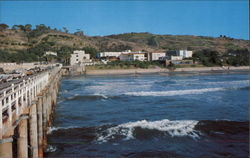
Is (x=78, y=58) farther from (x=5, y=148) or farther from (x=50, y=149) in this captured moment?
(x=5, y=148)

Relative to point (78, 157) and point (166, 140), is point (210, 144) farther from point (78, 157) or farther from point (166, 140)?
point (78, 157)

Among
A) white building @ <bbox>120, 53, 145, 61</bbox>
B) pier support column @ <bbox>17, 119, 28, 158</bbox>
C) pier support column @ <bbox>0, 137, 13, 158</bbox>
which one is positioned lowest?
pier support column @ <bbox>17, 119, 28, 158</bbox>

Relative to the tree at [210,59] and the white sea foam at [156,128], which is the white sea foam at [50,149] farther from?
the tree at [210,59]

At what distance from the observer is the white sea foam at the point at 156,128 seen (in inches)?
565

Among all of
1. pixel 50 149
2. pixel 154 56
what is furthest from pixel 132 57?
pixel 50 149

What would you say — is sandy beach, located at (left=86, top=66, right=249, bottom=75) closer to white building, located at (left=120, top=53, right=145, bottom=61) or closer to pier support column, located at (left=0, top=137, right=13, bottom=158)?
white building, located at (left=120, top=53, right=145, bottom=61)

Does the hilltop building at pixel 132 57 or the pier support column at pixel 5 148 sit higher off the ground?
the hilltop building at pixel 132 57

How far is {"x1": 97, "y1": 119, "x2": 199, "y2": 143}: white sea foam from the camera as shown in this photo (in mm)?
14352

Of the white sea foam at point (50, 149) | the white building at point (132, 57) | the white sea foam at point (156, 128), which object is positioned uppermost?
the white building at point (132, 57)

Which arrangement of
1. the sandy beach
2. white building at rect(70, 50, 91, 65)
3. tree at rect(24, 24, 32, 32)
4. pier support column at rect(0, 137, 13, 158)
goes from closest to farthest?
pier support column at rect(0, 137, 13, 158) → the sandy beach → white building at rect(70, 50, 91, 65) → tree at rect(24, 24, 32, 32)

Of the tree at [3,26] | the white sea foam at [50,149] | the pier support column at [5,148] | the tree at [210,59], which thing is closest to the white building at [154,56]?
the tree at [210,59]

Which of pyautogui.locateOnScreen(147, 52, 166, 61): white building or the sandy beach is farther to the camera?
pyautogui.locateOnScreen(147, 52, 166, 61): white building

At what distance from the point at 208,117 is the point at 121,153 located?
9.50 m

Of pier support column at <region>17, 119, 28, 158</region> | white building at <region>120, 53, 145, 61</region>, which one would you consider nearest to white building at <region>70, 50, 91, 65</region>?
white building at <region>120, 53, 145, 61</region>
